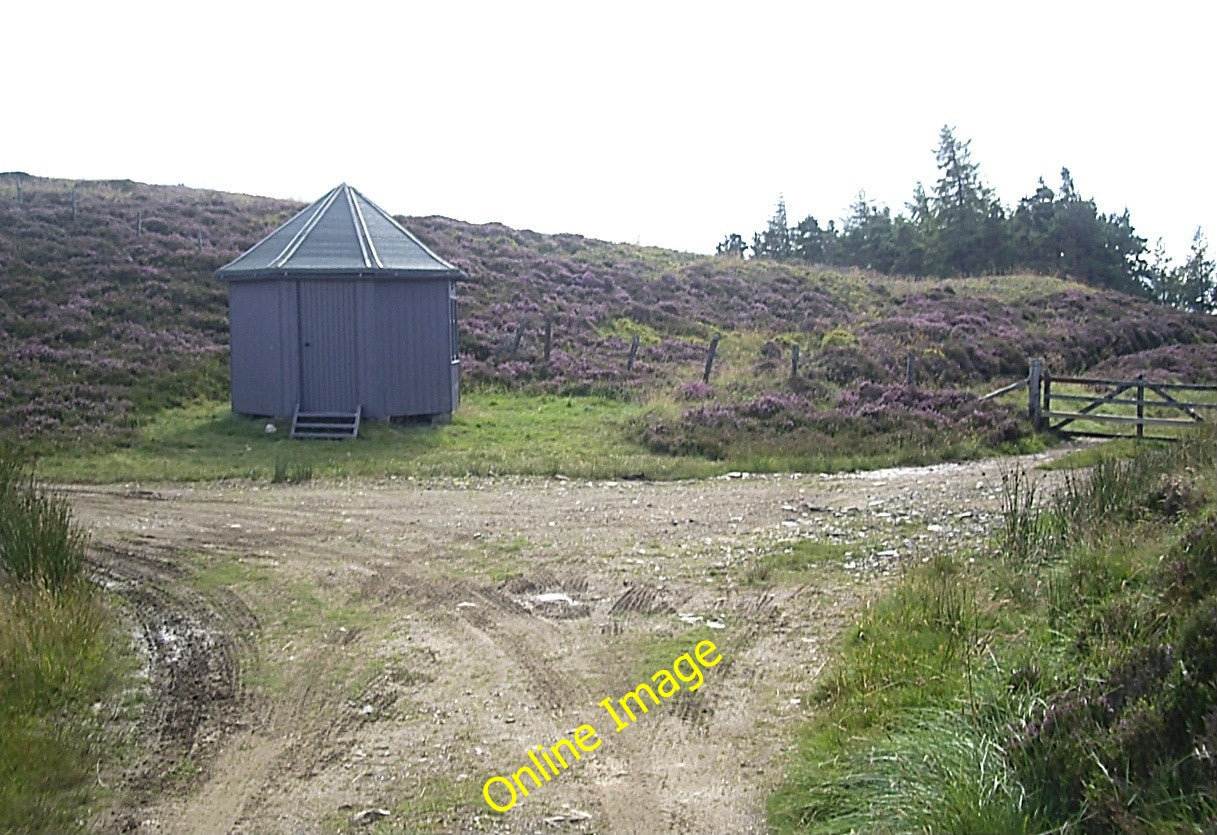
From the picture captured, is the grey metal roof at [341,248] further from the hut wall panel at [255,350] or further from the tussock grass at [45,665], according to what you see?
the tussock grass at [45,665]

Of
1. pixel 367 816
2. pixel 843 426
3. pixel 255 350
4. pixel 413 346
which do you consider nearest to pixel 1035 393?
pixel 843 426

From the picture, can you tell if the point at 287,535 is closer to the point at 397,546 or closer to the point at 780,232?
the point at 397,546

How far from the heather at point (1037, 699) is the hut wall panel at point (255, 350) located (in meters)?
14.8

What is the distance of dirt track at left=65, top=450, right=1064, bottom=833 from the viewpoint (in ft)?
17.5

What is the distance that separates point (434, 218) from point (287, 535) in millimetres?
36308

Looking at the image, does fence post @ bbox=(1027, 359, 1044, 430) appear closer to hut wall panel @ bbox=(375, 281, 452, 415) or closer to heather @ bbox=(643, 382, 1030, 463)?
heather @ bbox=(643, 382, 1030, 463)

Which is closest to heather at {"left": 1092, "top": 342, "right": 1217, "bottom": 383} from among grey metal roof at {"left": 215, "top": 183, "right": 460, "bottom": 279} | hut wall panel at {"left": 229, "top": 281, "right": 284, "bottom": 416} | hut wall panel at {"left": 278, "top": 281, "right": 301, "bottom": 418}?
grey metal roof at {"left": 215, "top": 183, "right": 460, "bottom": 279}

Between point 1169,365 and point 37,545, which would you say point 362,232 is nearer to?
point 37,545

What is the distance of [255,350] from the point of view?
20.3 m

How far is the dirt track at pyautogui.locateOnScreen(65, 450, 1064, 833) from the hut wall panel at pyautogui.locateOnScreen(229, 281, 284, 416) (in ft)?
22.3

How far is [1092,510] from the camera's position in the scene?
8461mm

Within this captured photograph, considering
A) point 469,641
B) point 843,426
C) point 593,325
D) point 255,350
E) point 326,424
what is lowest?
point 469,641

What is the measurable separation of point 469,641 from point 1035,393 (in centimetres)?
1453

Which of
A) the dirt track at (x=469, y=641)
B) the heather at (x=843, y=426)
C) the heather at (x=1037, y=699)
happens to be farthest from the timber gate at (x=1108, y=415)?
the heather at (x=1037, y=699)
